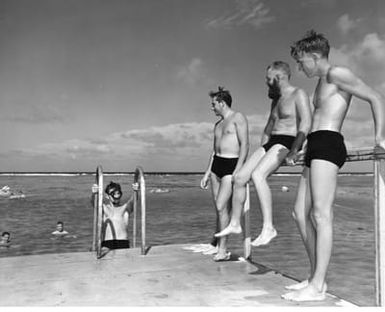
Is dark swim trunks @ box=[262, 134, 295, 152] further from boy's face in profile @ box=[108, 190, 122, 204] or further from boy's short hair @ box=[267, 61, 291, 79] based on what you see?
boy's face in profile @ box=[108, 190, 122, 204]

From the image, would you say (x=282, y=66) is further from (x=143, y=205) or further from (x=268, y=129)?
(x=143, y=205)

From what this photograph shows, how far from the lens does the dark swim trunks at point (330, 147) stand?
7.72 ft

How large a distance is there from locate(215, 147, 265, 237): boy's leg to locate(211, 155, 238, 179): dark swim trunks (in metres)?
0.62

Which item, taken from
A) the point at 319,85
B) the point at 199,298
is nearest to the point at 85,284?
the point at 199,298

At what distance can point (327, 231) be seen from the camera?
2379 millimetres

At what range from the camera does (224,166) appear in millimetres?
3775

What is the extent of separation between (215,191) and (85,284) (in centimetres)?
153

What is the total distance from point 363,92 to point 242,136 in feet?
5.06

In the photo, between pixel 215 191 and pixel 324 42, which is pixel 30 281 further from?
pixel 324 42

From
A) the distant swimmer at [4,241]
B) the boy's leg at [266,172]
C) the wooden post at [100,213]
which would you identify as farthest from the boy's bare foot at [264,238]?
the distant swimmer at [4,241]

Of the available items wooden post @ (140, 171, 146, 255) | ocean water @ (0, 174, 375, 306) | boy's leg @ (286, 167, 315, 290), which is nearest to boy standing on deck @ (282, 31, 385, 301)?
boy's leg @ (286, 167, 315, 290)

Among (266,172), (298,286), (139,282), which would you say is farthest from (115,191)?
(298,286)

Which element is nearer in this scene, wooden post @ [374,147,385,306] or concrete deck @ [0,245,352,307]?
wooden post @ [374,147,385,306]

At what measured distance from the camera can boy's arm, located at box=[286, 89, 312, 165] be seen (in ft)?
8.69
